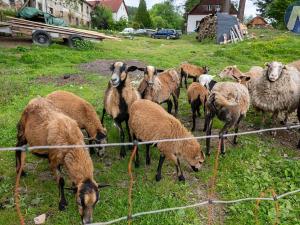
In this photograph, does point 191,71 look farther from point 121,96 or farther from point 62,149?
point 62,149

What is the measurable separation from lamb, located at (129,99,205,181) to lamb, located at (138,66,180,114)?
164 centimetres

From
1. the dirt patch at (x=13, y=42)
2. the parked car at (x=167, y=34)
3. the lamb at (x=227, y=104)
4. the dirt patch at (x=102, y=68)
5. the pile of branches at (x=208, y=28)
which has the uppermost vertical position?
the pile of branches at (x=208, y=28)

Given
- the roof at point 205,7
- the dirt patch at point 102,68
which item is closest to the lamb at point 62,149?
the dirt patch at point 102,68

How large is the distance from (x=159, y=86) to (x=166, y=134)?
2637 mm

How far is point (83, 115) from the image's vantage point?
5945mm

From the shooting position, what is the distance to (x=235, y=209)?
4.94 metres

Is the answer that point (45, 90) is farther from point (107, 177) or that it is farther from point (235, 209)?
point (235, 209)

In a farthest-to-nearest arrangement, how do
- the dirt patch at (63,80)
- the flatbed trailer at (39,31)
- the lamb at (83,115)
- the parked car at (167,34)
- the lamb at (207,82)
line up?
the parked car at (167,34) < the flatbed trailer at (39,31) < the dirt patch at (63,80) < the lamb at (207,82) < the lamb at (83,115)

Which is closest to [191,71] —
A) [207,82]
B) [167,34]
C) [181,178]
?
[207,82]

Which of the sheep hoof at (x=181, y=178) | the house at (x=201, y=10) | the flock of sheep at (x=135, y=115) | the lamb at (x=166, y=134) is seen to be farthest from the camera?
the house at (x=201, y=10)

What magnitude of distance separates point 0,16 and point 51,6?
Result: 29.5 metres

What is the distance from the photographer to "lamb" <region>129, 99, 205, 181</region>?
540 cm

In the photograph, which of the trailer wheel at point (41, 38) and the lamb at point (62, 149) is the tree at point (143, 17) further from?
the lamb at point (62, 149)

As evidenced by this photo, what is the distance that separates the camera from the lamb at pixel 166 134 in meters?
5.40
